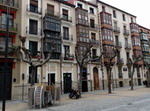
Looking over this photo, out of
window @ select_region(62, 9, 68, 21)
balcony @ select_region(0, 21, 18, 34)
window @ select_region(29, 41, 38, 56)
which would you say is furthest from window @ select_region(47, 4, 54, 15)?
balcony @ select_region(0, 21, 18, 34)

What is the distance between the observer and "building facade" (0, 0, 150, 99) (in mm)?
17703

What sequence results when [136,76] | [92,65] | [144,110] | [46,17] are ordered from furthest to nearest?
[136,76], [92,65], [46,17], [144,110]

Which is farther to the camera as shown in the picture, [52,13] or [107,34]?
[107,34]

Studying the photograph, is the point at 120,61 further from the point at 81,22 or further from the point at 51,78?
the point at 51,78

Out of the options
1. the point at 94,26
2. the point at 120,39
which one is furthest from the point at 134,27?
the point at 94,26

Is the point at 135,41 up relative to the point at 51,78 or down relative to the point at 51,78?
up

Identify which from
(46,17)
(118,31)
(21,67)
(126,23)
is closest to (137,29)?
(126,23)

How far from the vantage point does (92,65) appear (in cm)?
2484

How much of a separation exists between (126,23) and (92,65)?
14.8 m

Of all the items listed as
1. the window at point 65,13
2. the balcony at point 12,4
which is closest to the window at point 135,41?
the window at point 65,13

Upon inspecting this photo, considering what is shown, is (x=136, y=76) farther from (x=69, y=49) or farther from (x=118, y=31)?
(x=69, y=49)

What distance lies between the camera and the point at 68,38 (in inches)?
892

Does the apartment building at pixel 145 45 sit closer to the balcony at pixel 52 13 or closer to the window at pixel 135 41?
the window at pixel 135 41

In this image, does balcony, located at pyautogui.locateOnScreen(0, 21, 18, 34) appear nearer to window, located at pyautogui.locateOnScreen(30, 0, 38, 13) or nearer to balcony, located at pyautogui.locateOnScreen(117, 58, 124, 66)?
window, located at pyautogui.locateOnScreen(30, 0, 38, 13)
